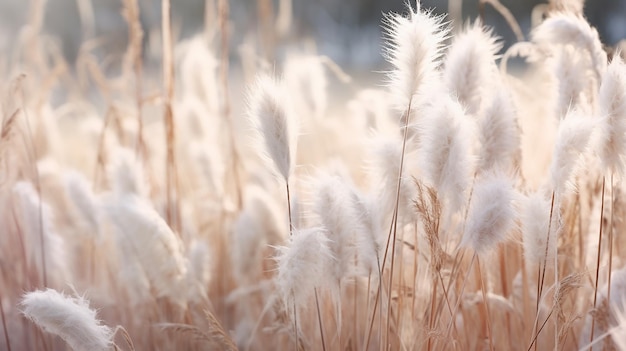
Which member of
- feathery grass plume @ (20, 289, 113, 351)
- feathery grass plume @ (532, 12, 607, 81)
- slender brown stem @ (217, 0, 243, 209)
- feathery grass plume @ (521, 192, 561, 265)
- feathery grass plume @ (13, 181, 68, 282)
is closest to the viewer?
feathery grass plume @ (20, 289, 113, 351)

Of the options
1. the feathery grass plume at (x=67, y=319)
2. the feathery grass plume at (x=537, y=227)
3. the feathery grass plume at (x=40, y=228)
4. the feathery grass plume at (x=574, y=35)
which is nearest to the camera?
the feathery grass plume at (x=67, y=319)

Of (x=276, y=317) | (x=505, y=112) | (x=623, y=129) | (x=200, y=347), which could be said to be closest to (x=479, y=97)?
(x=505, y=112)

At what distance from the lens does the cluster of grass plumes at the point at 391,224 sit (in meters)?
0.81

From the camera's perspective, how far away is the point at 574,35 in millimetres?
948

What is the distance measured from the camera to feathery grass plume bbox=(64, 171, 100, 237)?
1228 millimetres

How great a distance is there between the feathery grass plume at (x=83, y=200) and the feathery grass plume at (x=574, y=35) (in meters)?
0.73

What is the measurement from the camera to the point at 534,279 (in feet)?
3.39

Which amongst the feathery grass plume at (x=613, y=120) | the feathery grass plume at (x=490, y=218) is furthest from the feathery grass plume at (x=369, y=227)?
the feathery grass plume at (x=613, y=120)

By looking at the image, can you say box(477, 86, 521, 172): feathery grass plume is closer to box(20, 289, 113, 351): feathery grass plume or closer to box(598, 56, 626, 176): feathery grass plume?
box(598, 56, 626, 176): feathery grass plume

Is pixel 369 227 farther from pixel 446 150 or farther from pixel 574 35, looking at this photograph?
pixel 574 35

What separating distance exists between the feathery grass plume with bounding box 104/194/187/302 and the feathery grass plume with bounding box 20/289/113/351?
0.76ft

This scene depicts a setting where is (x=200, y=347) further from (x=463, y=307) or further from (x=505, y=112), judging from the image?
(x=505, y=112)

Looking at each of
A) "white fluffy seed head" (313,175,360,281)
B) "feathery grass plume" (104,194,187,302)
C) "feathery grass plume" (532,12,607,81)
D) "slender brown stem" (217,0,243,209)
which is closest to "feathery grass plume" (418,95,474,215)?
"white fluffy seed head" (313,175,360,281)

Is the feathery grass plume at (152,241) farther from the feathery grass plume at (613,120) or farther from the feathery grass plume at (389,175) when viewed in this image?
the feathery grass plume at (613,120)
